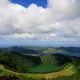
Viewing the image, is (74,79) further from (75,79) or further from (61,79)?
(61,79)

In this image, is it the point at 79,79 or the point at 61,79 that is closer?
the point at 79,79

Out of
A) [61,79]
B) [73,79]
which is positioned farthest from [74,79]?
[61,79]

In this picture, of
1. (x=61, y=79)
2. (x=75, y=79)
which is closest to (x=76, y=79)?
(x=75, y=79)

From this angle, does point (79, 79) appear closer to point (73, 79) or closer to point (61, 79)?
point (73, 79)

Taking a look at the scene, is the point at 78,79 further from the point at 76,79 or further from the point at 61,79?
the point at 61,79

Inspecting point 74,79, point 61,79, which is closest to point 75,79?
point 74,79
